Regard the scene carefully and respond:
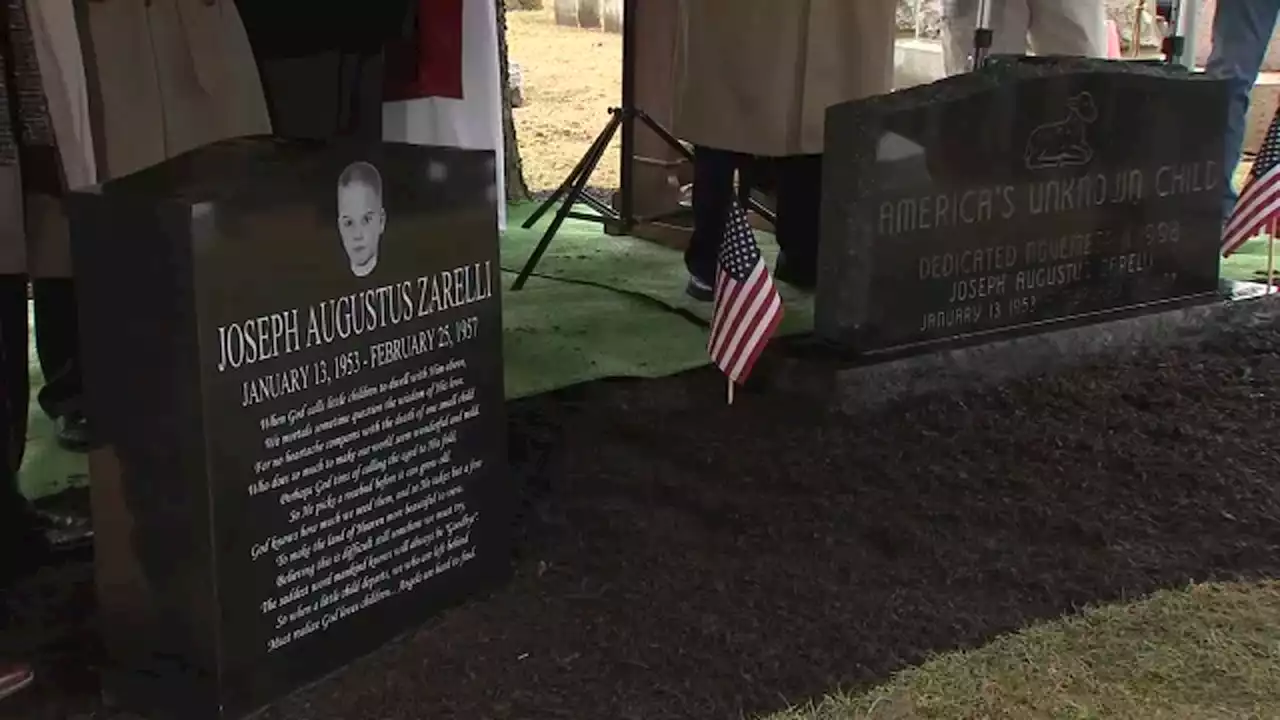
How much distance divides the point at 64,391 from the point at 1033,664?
1.80 meters

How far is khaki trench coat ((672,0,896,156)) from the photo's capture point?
3.41 m

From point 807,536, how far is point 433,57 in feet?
4.14

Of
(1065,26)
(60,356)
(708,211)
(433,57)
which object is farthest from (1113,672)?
(1065,26)

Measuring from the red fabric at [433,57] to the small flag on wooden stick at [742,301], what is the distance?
26.3 inches

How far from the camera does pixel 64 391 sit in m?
2.66

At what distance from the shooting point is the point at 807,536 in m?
Answer: 2.22

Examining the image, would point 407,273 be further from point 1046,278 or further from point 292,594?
point 1046,278

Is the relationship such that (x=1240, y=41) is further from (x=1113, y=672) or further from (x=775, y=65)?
(x=1113, y=672)

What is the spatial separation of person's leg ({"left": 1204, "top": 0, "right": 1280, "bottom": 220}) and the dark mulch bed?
1333 mm

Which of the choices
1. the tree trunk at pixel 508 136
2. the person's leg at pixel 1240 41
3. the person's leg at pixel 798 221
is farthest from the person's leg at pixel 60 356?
the person's leg at pixel 1240 41

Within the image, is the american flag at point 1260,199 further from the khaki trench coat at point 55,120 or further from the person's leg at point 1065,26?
the khaki trench coat at point 55,120

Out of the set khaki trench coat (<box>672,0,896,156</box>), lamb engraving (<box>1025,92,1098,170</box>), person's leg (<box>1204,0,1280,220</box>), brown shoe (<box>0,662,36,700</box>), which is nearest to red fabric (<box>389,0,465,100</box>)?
khaki trench coat (<box>672,0,896,156</box>)

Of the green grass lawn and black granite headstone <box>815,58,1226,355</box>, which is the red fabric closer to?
black granite headstone <box>815,58,1226,355</box>

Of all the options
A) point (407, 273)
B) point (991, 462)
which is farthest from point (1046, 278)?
point (407, 273)
